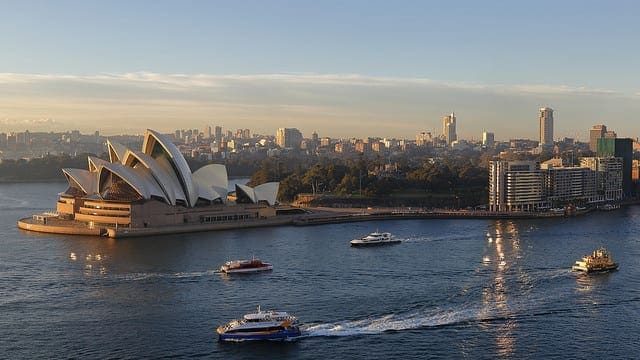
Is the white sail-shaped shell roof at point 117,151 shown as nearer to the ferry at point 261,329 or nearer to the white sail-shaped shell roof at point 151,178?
the white sail-shaped shell roof at point 151,178

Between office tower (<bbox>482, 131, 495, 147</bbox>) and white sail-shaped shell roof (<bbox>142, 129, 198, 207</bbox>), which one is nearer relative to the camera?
white sail-shaped shell roof (<bbox>142, 129, 198, 207</bbox>)

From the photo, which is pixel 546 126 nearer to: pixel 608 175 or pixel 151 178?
pixel 608 175

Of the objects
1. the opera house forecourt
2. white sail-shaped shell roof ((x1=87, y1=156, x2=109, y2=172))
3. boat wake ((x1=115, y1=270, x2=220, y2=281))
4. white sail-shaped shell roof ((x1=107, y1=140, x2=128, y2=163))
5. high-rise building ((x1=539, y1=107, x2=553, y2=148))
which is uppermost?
high-rise building ((x1=539, y1=107, x2=553, y2=148))

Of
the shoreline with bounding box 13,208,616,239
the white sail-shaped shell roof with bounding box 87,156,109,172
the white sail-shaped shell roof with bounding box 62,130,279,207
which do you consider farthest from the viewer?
the white sail-shaped shell roof with bounding box 87,156,109,172

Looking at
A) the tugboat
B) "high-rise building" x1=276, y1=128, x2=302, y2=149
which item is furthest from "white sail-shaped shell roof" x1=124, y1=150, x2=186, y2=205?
"high-rise building" x1=276, y1=128, x2=302, y2=149

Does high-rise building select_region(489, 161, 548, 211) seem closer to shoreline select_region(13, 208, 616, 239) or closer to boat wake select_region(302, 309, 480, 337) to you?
shoreline select_region(13, 208, 616, 239)

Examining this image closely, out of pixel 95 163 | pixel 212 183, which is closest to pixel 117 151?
pixel 95 163

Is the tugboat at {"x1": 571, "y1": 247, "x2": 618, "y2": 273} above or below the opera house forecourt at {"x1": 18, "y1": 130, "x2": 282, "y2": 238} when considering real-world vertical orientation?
below

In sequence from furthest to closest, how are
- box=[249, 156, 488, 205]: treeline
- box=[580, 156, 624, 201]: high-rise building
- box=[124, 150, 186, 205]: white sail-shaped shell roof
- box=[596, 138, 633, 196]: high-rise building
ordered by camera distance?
box=[596, 138, 633, 196]: high-rise building, box=[580, 156, 624, 201]: high-rise building, box=[249, 156, 488, 205]: treeline, box=[124, 150, 186, 205]: white sail-shaped shell roof

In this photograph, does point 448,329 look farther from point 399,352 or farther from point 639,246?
point 639,246
